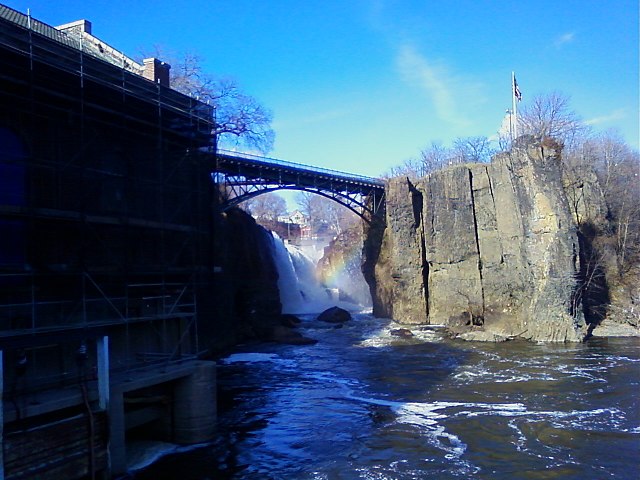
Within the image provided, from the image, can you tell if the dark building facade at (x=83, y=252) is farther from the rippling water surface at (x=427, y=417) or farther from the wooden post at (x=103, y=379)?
the rippling water surface at (x=427, y=417)

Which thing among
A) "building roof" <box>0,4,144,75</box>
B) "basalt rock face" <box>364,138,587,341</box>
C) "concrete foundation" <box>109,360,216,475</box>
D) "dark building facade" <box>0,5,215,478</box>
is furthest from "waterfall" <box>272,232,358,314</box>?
"concrete foundation" <box>109,360,216,475</box>

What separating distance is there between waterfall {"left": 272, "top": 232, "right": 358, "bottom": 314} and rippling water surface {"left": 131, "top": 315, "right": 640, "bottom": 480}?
19143mm

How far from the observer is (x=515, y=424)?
13602 millimetres

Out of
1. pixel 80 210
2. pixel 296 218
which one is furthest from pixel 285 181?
pixel 296 218

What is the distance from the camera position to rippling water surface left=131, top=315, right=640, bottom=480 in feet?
36.1

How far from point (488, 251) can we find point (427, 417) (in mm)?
18800

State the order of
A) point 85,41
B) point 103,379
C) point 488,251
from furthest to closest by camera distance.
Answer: point 488,251
point 85,41
point 103,379

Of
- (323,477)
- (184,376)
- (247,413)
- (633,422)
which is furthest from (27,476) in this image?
(633,422)

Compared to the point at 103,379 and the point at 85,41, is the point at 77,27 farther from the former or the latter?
the point at 103,379

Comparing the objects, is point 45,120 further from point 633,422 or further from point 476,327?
point 476,327

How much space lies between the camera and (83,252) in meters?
13.2

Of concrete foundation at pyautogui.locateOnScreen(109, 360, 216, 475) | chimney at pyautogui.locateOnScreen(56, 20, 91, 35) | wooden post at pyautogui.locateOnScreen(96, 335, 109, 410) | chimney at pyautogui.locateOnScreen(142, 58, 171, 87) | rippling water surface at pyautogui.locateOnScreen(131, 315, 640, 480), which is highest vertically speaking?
chimney at pyautogui.locateOnScreen(56, 20, 91, 35)

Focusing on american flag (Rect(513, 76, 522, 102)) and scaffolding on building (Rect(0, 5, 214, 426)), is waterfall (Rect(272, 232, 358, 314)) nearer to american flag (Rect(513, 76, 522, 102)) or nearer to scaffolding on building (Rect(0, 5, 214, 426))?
american flag (Rect(513, 76, 522, 102))

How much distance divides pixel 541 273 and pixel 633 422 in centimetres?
1498
